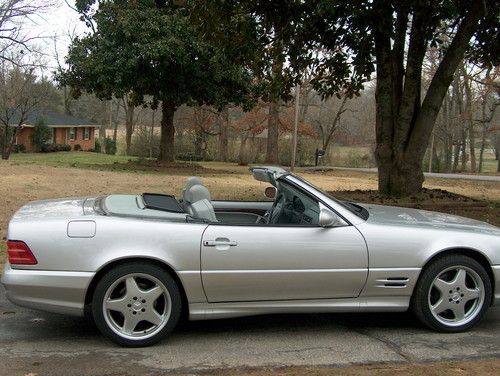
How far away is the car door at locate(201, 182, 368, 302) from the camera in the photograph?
418cm

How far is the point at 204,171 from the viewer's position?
25.9 meters

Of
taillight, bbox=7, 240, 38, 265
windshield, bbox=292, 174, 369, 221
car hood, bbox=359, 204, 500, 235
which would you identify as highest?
windshield, bbox=292, 174, 369, 221

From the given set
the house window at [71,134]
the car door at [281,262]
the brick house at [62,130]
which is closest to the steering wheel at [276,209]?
the car door at [281,262]

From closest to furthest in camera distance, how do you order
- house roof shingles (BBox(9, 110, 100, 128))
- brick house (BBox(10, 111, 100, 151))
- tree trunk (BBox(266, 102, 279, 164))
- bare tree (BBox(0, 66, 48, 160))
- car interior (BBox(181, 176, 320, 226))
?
car interior (BBox(181, 176, 320, 226)), tree trunk (BBox(266, 102, 279, 164)), bare tree (BBox(0, 66, 48, 160)), house roof shingles (BBox(9, 110, 100, 128)), brick house (BBox(10, 111, 100, 151))

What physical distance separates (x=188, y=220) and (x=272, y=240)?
0.67 meters

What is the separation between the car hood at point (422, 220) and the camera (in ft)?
15.3

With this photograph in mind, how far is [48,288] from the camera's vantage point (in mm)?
4012

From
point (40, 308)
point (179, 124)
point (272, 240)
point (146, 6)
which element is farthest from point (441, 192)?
point (179, 124)

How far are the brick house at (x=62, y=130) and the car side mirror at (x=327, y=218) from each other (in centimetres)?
4658

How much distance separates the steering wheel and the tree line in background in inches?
166

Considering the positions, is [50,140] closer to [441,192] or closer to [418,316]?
[441,192]

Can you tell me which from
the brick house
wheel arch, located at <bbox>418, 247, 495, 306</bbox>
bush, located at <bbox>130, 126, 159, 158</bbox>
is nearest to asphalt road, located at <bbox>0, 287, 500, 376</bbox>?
wheel arch, located at <bbox>418, 247, 495, 306</bbox>

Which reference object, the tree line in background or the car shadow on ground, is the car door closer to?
the car shadow on ground

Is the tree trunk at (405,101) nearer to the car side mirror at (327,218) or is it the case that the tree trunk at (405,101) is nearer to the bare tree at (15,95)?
the car side mirror at (327,218)
